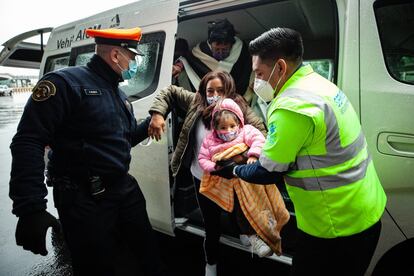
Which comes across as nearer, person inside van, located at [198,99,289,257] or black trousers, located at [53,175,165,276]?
black trousers, located at [53,175,165,276]

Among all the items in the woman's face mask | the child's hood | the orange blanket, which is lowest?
the orange blanket

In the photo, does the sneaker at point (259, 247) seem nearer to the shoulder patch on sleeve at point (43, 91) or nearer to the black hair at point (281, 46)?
the black hair at point (281, 46)

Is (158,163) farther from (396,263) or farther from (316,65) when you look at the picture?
(316,65)

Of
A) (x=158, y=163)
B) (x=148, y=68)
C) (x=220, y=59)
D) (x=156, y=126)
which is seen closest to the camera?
(x=156, y=126)

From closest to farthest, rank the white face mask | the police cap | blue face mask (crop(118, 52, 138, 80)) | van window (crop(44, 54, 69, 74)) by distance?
the white face mask, the police cap, blue face mask (crop(118, 52, 138, 80)), van window (crop(44, 54, 69, 74))

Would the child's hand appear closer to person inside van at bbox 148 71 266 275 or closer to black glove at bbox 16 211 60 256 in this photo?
person inside van at bbox 148 71 266 275

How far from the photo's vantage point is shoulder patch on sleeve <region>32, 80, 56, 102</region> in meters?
1.35

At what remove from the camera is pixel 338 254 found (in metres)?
1.12

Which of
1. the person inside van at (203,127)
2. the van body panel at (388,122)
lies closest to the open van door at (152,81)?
the person inside van at (203,127)

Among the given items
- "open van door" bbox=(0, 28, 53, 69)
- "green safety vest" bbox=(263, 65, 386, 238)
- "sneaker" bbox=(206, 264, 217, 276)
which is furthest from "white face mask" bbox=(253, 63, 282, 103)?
"open van door" bbox=(0, 28, 53, 69)

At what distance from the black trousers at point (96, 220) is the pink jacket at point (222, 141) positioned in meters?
0.50

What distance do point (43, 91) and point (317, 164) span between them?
128 cm

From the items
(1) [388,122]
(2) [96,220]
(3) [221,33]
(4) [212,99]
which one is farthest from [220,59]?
(2) [96,220]

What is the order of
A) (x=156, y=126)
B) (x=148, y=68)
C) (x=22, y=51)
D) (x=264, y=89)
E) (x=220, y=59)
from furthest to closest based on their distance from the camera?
(x=22, y=51) < (x=220, y=59) < (x=148, y=68) < (x=156, y=126) < (x=264, y=89)
